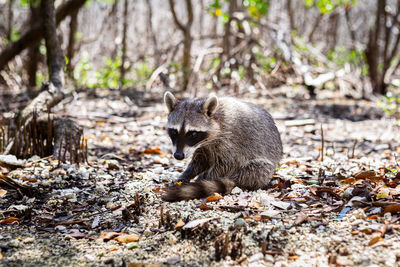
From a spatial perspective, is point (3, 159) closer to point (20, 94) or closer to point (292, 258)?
point (292, 258)

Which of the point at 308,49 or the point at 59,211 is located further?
the point at 308,49

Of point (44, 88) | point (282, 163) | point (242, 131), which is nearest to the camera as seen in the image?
point (242, 131)

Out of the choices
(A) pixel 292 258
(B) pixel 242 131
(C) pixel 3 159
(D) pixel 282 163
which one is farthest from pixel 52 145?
(A) pixel 292 258

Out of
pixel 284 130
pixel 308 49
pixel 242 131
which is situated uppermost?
pixel 308 49

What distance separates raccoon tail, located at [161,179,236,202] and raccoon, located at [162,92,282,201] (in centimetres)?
1

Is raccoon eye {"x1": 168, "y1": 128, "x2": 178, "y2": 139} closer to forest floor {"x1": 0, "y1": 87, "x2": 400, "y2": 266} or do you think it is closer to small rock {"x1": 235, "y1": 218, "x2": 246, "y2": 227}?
forest floor {"x1": 0, "y1": 87, "x2": 400, "y2": 266}

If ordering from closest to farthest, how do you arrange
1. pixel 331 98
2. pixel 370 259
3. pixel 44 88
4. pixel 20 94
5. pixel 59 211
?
1. pixel 370 259
2. pixel 59 211
3. pixel 44 88
4. pixel 20 94
5. pixel 331 98

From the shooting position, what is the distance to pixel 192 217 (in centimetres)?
276

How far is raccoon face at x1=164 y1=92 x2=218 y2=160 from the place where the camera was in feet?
11.1

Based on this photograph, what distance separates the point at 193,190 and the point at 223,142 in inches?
26.4

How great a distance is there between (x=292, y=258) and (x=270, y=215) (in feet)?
1.66

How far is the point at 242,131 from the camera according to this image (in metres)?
3.64

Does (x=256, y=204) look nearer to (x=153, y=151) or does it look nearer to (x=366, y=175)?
(x=366, y=175)

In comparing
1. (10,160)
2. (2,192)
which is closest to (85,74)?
(10,160)
